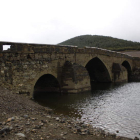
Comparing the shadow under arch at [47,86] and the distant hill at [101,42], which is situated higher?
the distant hill at [101,42]

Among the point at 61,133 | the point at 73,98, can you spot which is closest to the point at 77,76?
the point at 73,98

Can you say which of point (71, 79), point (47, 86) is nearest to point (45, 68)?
point (71, 79)

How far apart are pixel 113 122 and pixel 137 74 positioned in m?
22.7

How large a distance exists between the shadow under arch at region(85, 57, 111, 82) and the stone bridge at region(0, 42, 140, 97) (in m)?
0.24

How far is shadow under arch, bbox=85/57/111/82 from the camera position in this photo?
21.2 m

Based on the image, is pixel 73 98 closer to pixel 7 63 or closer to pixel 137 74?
pixel 7 63

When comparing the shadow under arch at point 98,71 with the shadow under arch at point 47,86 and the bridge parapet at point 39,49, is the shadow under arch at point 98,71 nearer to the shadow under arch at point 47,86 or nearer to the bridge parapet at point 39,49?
the bridge parapet at point 39,49

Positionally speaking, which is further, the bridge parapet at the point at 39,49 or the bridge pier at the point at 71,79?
the bridge pier at the point at 71,79

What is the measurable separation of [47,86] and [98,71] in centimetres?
953

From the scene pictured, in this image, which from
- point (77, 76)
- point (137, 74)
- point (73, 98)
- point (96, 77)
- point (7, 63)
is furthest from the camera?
point (137, 74)

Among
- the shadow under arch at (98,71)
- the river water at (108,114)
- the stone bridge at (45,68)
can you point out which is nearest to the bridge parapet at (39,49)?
the stone bridge at (45,68)

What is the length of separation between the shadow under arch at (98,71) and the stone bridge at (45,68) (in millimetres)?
242

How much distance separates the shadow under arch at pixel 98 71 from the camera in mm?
21155

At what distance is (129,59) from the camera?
95.7 ft
